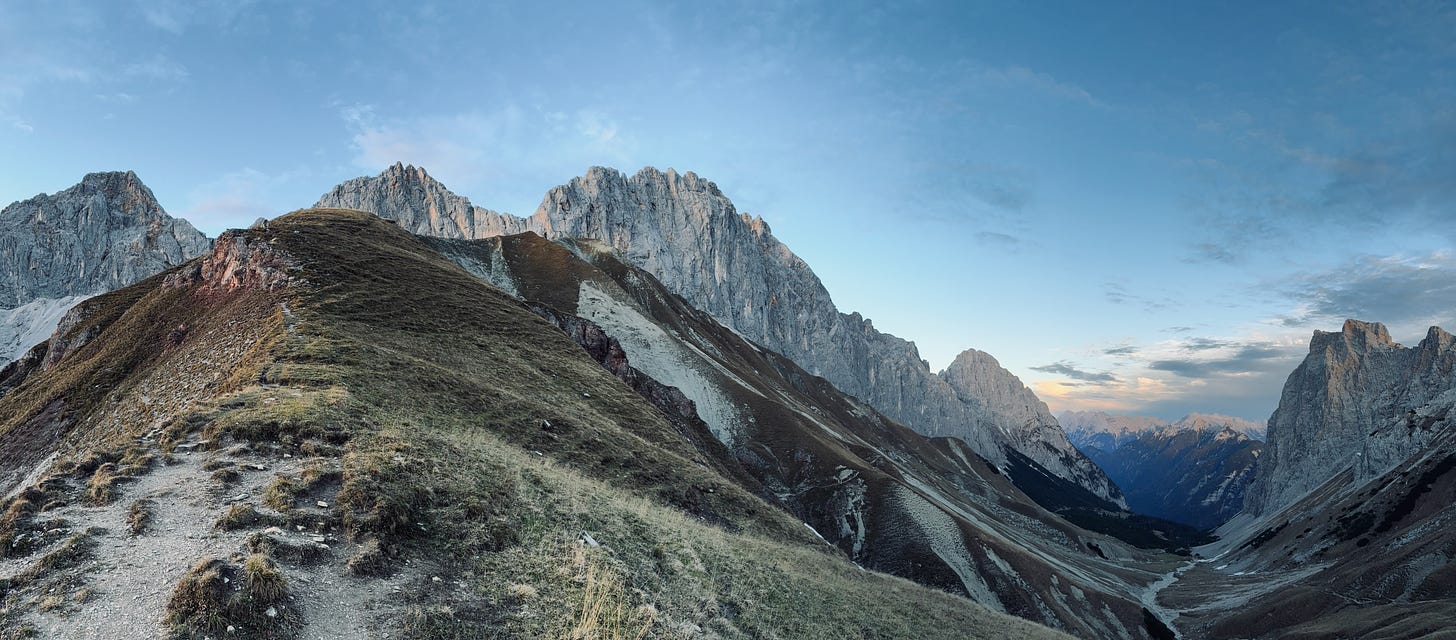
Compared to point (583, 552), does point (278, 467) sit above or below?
above

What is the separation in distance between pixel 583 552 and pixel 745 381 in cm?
9351

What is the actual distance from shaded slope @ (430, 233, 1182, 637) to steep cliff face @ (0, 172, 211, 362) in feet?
470

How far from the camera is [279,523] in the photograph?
46.6ft

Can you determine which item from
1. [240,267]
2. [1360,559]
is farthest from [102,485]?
[1360,559]

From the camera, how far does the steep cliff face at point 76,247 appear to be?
185 meters

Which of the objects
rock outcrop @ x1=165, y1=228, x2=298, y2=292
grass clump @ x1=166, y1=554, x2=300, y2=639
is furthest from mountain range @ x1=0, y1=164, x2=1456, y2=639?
rock outcrop @ x1=165, y1=228, x2=298, y2=292

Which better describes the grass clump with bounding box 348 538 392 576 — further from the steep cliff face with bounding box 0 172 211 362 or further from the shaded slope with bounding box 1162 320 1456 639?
the steep cliff face with bounding box 0 172 211 362

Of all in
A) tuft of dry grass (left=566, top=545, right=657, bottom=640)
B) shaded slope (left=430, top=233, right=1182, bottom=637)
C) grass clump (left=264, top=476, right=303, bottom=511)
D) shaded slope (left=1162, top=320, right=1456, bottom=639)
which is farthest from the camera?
shaded slope (left=430, top=233, right=1182, bottom=637)

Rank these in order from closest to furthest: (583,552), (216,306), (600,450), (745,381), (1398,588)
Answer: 1. (583,552)
2. (600,450)
3. (216,306)
4. (1398,588)
5. (745,381)

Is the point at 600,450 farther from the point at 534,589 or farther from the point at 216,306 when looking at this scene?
the point at 216,306

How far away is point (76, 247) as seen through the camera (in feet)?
625

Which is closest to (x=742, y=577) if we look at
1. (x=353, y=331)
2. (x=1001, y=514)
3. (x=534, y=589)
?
(x=534, y=589)

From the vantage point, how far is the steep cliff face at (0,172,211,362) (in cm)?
18488

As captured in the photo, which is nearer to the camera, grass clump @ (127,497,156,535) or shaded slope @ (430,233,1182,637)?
grass clump @ (127,497,156,535)
